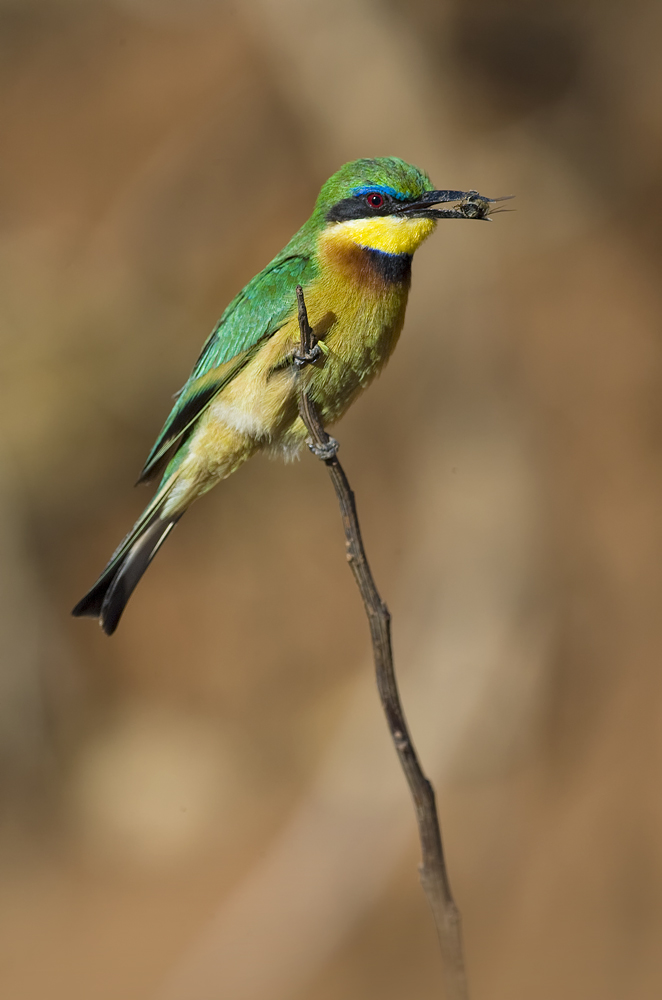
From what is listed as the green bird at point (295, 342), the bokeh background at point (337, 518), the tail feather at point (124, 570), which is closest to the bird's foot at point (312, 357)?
the green bird at point (295, 342)

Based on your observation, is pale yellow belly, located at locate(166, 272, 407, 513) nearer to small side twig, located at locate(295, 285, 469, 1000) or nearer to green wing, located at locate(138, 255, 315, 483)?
green wing, located at locate(138, 255, 315, 483)

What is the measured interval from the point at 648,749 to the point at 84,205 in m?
3.39

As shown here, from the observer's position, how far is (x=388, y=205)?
1.40m

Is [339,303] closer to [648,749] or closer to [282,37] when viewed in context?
[282,37]

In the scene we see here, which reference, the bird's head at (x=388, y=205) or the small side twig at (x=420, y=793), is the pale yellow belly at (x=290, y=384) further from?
the small side twig at (x=420, y=793)

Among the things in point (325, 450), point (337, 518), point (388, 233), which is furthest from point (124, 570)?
point (337, 518)

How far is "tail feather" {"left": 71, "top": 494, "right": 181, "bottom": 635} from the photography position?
145 cm

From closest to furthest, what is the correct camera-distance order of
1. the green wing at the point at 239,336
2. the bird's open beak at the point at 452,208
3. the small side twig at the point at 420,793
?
the small side twig at the point at 420,793
the bird's open beak at the point at 452,208
the green wing at the point at 239,336

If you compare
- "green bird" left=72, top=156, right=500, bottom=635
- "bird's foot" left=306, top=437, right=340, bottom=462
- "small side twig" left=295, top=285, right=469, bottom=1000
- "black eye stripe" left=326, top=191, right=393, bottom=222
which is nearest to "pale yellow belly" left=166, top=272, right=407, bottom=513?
"green bird" left=72, top=156, right=500, bottom=635

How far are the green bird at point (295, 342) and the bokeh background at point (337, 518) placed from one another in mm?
1651

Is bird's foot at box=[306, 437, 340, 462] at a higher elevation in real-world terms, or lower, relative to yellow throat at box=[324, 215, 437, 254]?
lower

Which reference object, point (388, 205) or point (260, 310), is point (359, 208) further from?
point (260, 310)

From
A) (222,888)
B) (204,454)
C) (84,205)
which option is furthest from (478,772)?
(84,205)

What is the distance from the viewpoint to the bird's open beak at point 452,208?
4.17ft
